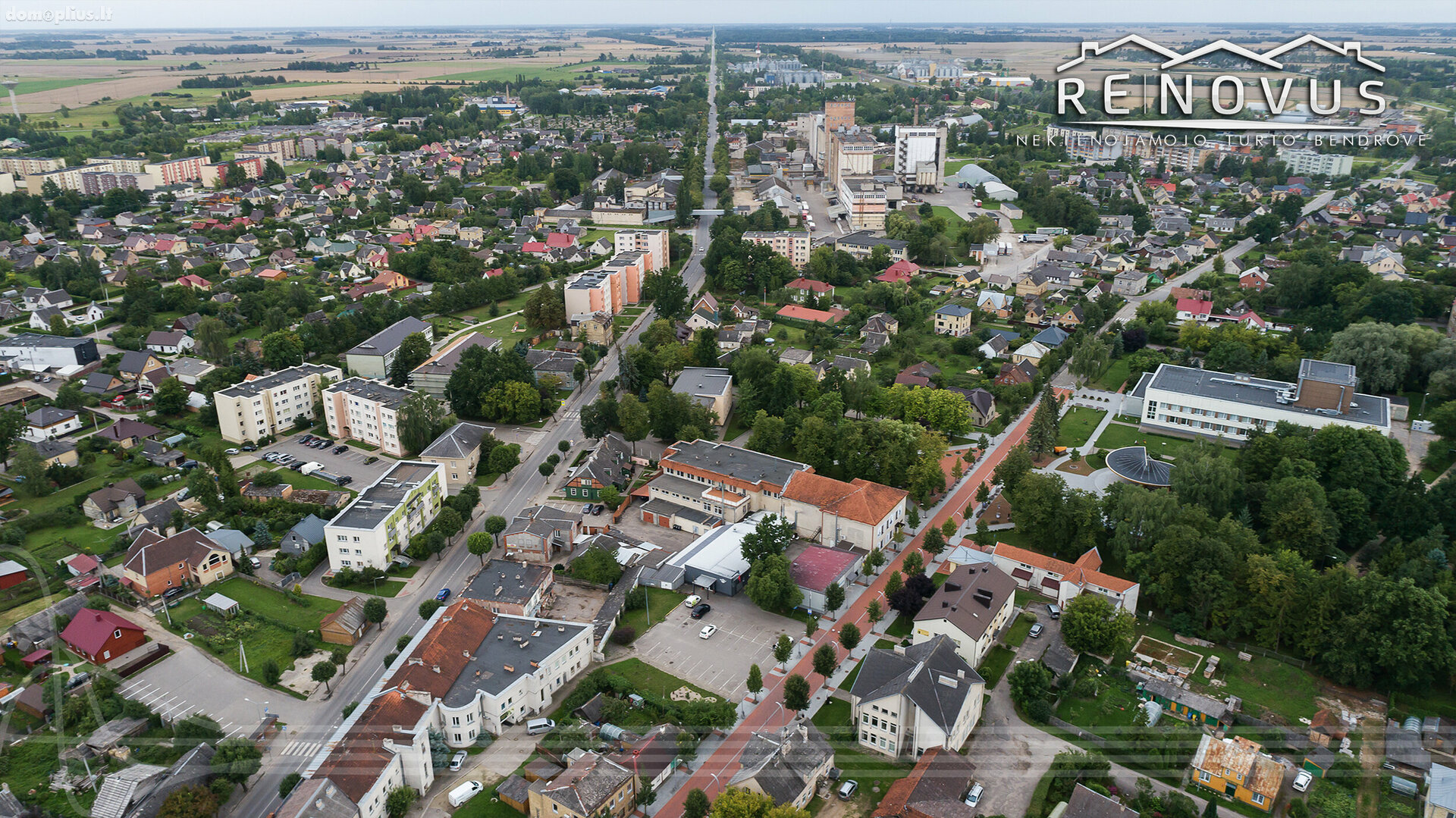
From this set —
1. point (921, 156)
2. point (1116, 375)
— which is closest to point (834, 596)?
point (1116, 375)

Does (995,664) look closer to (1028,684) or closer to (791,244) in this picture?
(1028,684)

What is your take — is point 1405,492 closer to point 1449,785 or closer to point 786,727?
point 1449,785

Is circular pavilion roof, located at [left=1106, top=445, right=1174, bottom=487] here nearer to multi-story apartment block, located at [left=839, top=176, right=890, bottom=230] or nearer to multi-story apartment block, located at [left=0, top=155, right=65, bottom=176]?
multi-story apartment block, located at [left=839, top=176, right=890, bottom=230]

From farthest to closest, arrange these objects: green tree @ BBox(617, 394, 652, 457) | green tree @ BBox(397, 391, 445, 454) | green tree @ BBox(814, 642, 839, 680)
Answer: green tree @ BBox(617, 394, 652, 457), green tree @ BBox(397, 391, 445, 454), green tree @ BBox(814, 642, 839, 680)

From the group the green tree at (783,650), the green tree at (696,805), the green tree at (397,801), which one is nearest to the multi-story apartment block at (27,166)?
the green tree at (397,801)

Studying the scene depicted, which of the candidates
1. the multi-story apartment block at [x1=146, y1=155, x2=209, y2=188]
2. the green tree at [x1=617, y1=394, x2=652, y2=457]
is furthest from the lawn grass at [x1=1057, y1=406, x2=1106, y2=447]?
the multi-story apartment block at [x1=146, y1=155, x2=209, y2=188]

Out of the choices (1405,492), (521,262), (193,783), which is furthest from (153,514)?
(1405,492)
